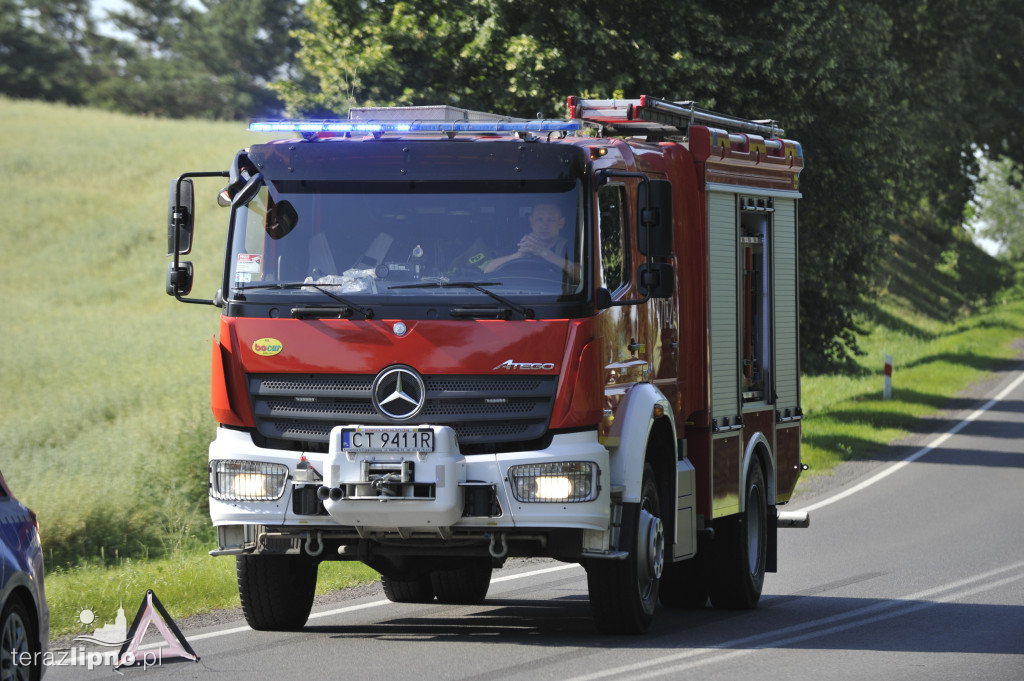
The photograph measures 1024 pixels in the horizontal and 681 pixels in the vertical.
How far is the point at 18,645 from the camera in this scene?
22.8 feet

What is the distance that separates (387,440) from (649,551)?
1859 millimetres

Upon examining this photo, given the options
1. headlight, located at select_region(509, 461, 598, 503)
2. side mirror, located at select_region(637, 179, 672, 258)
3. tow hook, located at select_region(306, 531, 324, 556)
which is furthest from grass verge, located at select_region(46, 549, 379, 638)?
side mirror, located at select_region(637, 179, 672, 258)

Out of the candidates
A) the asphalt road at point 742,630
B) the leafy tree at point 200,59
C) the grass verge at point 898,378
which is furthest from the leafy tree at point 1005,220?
the asphalt road at point 742,630

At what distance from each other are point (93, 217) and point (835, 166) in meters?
37.9

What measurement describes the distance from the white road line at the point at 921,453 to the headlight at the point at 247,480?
6.11 metres

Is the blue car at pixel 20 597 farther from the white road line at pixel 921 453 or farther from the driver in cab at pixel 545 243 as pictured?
the white road line at pixel 921 453

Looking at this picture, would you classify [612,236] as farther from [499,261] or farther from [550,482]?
[550,482]

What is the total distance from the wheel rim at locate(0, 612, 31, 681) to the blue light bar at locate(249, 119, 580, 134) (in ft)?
12.9

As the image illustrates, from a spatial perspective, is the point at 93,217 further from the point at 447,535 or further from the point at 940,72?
the point at 447,535

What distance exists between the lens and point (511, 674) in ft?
28.2

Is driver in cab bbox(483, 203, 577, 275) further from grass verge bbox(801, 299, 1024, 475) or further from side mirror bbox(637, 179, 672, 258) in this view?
grass verge bbox(801, 299, 1024, 475)

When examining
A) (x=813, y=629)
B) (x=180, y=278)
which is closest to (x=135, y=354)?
(x=180, y=278)

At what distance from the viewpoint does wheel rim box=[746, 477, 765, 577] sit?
1230cm

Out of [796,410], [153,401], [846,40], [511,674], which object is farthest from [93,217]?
[511,674]
